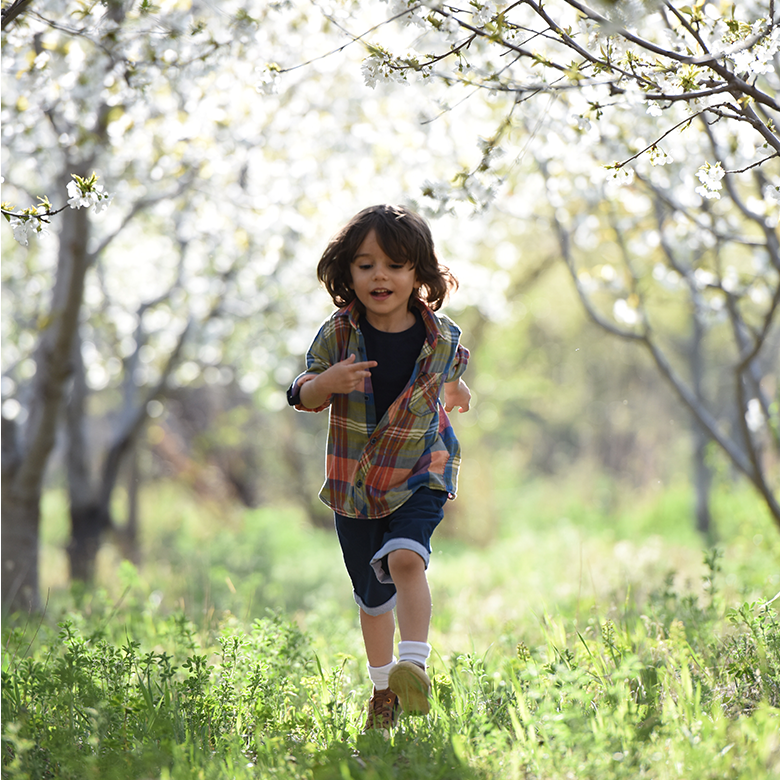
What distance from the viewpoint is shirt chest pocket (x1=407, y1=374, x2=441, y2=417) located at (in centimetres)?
268

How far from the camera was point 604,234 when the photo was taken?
638 cm

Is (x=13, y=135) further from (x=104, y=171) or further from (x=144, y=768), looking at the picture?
(x=144, y=768)

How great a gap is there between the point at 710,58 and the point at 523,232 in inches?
444

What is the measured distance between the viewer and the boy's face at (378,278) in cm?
272

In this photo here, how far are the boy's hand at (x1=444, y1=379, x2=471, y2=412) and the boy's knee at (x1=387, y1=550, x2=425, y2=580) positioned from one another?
66 cm

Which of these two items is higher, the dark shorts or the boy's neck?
the boy's neck

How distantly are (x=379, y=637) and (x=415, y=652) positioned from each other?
0.36 m

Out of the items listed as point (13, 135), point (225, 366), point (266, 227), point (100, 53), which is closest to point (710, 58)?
point (100, 53)

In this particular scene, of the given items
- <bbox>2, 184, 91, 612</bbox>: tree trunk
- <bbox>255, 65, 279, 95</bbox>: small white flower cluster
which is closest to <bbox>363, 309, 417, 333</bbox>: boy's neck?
<bbox>255, 65, 279, 95</bbox>: small white flower cluster

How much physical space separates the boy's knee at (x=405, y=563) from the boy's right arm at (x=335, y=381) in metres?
0.52

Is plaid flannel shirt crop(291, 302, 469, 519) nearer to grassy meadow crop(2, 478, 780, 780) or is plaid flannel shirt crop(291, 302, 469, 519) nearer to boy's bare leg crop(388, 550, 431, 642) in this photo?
boy's bare leg crop(388, 550, 431, 642)

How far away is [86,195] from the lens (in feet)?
7.91

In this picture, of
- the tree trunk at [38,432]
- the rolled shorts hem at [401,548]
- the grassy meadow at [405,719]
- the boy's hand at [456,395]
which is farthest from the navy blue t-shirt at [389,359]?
the tree trunk at [38,432]

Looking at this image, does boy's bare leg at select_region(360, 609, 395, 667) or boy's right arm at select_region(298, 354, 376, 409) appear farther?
boy's bare leg at select_region(360, 609, 395, 667)
